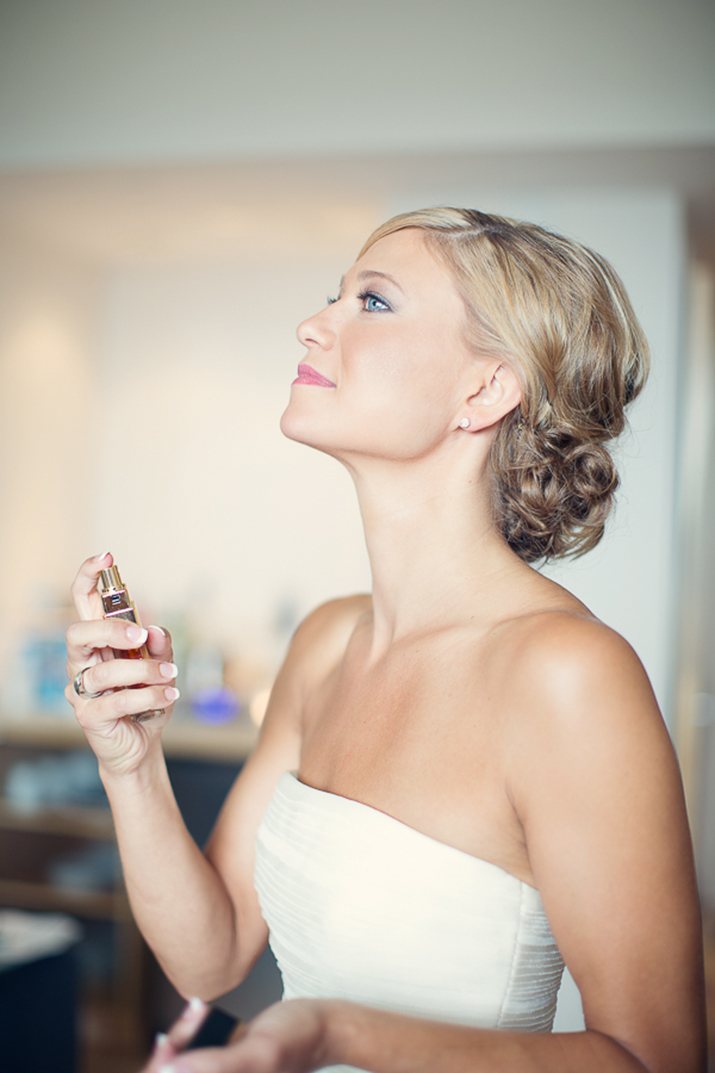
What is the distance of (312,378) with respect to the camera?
2.97 feet

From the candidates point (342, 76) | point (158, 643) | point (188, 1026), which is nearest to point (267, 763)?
point (158, 643)

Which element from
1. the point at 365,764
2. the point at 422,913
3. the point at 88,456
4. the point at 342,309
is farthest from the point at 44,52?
the point at 422,913

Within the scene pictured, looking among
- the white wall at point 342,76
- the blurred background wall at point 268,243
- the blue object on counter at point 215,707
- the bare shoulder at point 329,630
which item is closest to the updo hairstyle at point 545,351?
the bare shoulder at point 329,630

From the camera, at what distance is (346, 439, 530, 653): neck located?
0.92 m

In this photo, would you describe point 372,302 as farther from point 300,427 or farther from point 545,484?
point 545,484

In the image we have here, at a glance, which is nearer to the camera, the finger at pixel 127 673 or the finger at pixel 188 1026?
the finger at pixel 188 1026

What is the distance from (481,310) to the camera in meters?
0.90

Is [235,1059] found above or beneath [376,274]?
beneath

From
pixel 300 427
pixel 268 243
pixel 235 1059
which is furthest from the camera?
pixel 268 243

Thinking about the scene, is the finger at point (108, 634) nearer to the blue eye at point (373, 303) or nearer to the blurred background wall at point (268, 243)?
the blue eye at point (373, 303)

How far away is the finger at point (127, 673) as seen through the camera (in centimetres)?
77

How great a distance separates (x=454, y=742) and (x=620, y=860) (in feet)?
0.62

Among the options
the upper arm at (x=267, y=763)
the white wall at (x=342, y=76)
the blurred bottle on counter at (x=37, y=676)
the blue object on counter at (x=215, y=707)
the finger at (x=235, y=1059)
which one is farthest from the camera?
the blurred bottle on counter at (x=37, y=676)

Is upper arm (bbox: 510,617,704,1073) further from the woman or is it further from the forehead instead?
the forehead
